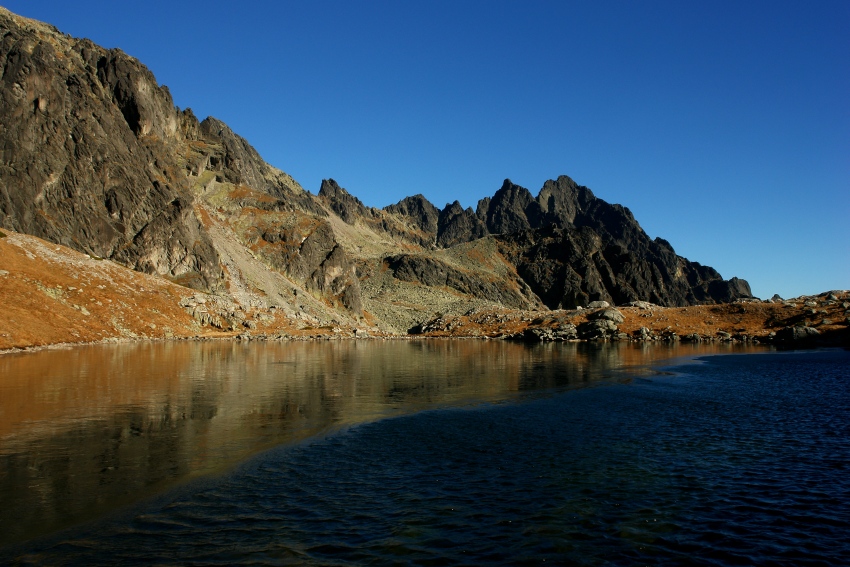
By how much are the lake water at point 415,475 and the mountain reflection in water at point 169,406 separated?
14 centimetres

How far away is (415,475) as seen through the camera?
1875 cm

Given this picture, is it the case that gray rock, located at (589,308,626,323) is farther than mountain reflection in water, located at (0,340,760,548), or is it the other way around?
gray rock, located at (589,308,626,323)

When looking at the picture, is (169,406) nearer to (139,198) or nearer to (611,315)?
(611,315)

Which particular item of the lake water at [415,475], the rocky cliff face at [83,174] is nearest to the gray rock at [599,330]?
the lake water at [415,475]

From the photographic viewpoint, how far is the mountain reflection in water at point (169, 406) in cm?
1645

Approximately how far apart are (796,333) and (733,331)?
16048 millimetres

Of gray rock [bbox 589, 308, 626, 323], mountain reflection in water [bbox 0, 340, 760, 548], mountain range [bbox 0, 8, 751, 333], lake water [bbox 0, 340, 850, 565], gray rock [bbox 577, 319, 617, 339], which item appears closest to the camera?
lake water [bbox 0, 340, 850, 565]

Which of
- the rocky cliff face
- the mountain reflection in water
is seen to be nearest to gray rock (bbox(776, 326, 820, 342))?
the mountain reflection in water

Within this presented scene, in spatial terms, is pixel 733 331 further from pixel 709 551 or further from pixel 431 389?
pixel 709 551

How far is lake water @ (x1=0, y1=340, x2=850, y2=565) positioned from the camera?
12.8 metres

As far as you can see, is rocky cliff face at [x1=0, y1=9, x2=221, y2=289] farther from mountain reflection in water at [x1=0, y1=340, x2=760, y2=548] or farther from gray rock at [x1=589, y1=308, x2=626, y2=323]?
gray rock at [x1=589, y1=308, x2=626, y2=323]

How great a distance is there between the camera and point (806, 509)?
15.6 metres

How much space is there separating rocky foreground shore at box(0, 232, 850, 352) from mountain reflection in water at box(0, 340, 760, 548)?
55.0ft

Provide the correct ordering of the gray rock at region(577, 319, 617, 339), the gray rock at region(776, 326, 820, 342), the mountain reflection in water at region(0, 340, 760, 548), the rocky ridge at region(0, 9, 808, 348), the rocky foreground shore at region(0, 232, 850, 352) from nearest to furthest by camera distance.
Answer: the mountain reflection in water at region(0, 340, 760, 548), the rocky foreground shore at region(0, 232, 850, 352), the gray rock at region(776, 326, 820, 342), the rocky ridge at region(0, 9, 808, 348), the gray rock at region(577, 319, 617, 339)
